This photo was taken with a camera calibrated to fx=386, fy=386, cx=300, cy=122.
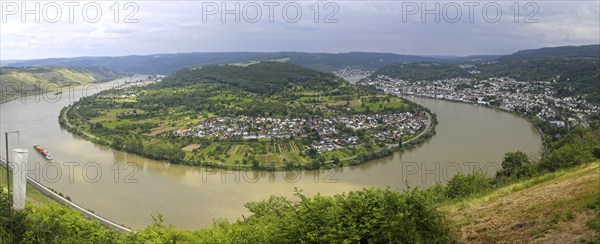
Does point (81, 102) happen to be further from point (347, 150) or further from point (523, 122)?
point (523, 122)

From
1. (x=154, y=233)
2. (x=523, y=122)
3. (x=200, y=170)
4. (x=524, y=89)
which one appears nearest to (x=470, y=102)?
(x=524, y=89)

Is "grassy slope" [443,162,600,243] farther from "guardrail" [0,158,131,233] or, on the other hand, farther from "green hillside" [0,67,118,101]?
"green hillside" [0,67,118,101]

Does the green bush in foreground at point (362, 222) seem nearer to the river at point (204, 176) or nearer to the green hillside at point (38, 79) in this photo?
the river at point (204, 176)

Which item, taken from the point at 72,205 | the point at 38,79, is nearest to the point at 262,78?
the point at 38,79

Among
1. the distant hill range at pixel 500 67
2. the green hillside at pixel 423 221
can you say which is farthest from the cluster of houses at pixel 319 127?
the distant hill range at pixel 500 67

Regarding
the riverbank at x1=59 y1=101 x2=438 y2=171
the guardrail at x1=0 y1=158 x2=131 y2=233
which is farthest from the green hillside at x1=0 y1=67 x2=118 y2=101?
the guardrail at x1=0 y1=158 x2=131 y2=233

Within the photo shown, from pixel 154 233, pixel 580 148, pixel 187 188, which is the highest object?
pixel 580 148
